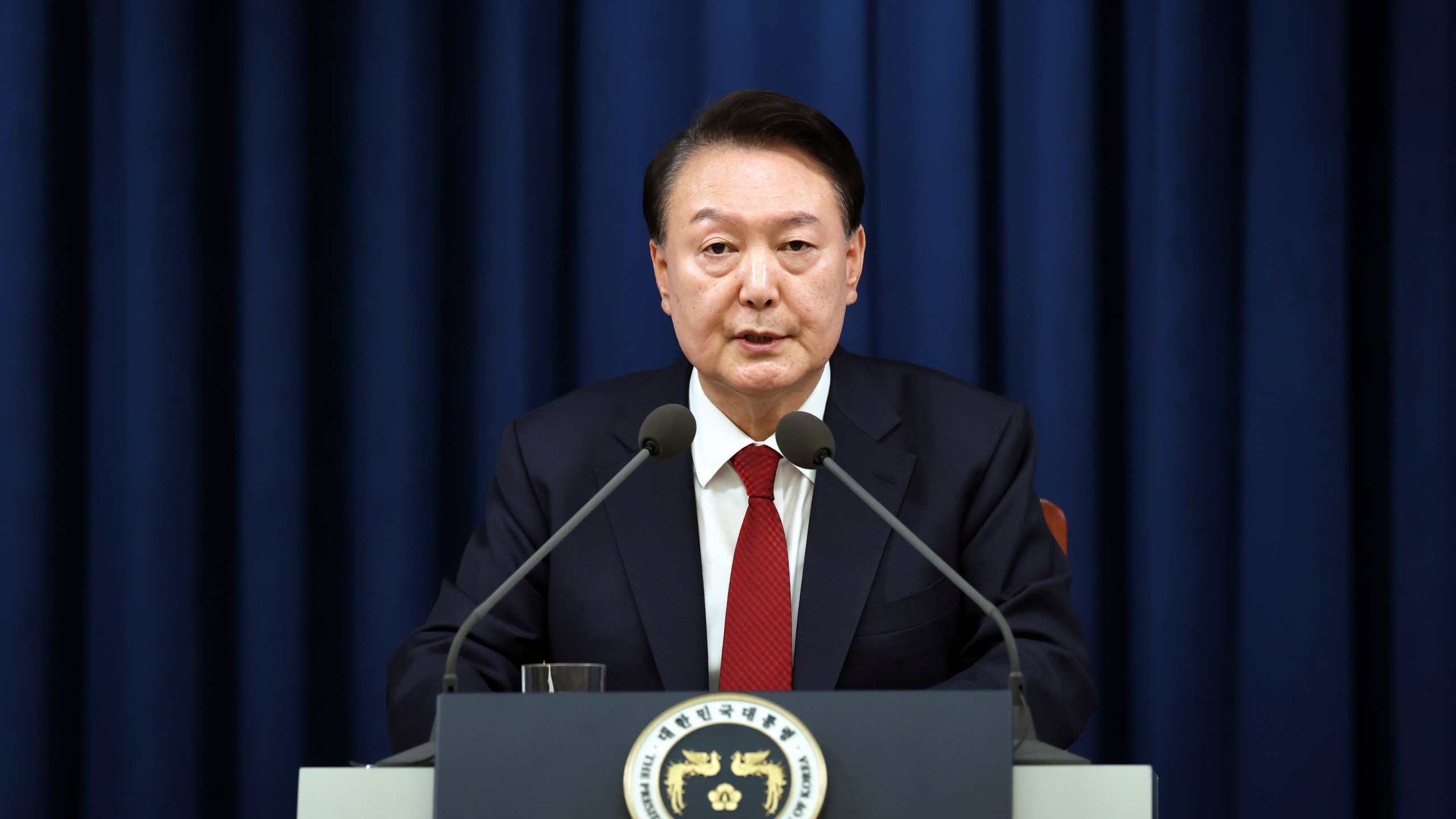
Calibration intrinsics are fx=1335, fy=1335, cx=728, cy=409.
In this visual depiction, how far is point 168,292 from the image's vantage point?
96.5 inches

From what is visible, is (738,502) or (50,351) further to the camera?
(50,351)

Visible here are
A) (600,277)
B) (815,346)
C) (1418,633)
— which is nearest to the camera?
(815,346)

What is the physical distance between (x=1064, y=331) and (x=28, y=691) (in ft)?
6.37

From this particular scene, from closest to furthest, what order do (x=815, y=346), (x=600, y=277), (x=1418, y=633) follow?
(x=815, y=346), (x=1418, y=633), (x=600, y=277)

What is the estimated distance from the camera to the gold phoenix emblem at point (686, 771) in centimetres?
92

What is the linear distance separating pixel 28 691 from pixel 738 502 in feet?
4.58

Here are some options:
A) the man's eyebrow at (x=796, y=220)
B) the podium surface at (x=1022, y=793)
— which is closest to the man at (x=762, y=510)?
the man's eyebrow at (x=796, y=220)

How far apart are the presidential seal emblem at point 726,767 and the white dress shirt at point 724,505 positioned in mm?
766

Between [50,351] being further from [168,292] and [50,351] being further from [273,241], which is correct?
[273,241]

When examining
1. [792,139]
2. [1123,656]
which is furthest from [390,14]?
[1123,656]

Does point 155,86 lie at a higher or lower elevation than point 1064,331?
higher

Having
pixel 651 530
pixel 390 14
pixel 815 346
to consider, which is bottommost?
pixel 651 530

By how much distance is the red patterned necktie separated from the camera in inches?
62.8

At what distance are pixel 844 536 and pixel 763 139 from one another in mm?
541
